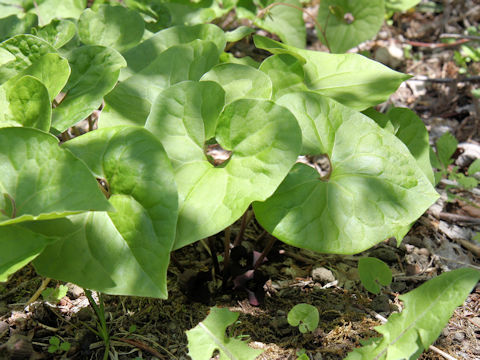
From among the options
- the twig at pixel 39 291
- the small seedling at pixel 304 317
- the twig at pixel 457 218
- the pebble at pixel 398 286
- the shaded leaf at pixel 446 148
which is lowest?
the twig at pixel 39 291

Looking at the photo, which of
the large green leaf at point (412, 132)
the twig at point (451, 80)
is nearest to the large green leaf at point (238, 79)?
the large green leaf at point (412, 132)

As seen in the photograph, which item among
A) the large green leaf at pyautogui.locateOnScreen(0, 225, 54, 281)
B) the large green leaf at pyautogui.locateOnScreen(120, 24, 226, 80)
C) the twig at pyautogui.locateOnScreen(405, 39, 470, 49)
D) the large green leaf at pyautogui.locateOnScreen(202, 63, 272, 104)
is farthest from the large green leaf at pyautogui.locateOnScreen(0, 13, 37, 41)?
the twig at pyautogui.locateOnScreen(405, 39, 470, 49)

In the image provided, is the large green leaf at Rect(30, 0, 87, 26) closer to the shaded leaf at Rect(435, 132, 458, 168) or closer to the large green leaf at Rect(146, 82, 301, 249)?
the large green leaf at Rect(146, 82, 301, 249)

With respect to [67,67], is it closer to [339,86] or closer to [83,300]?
[83,300]

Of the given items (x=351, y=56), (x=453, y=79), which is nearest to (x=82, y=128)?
(x=351, y=56)

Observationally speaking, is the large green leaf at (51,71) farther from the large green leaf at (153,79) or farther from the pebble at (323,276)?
the pebble at (323,276)

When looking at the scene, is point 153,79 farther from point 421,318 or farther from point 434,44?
point 434,44
